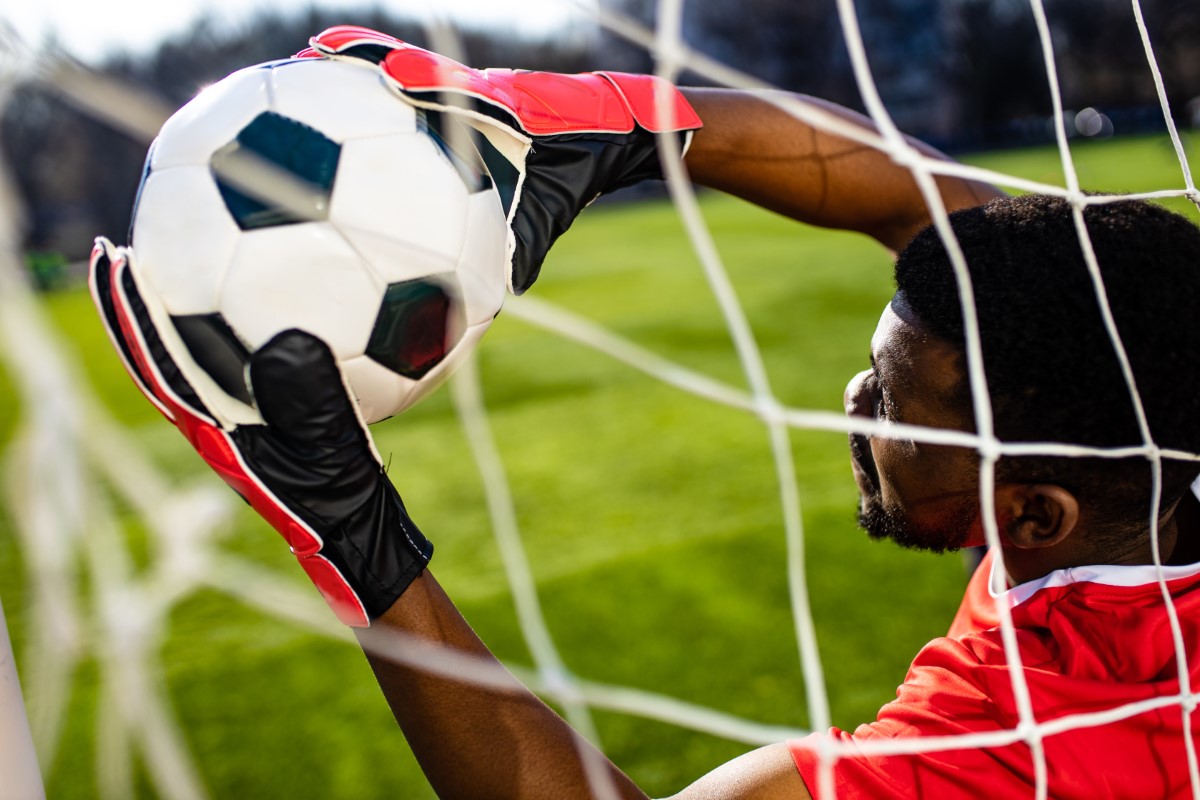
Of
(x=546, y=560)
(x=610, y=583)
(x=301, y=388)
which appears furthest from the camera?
(x=546, y=560)

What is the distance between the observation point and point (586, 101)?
1383 mm

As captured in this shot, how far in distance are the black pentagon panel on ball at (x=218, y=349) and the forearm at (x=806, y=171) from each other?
31.2 inches

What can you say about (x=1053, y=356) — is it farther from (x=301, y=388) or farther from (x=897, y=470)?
(x=301, y=388)

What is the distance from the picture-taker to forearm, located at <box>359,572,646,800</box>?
1142mm

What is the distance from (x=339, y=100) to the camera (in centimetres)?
119

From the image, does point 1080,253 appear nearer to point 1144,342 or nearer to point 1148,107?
point 1144,342

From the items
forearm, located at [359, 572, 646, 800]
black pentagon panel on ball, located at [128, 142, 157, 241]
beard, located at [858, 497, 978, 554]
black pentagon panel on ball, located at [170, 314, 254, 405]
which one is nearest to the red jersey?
beard, located at [858, 497, 978, 554]

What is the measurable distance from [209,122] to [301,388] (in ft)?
1.17

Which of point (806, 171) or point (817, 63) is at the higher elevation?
point (817, 63)

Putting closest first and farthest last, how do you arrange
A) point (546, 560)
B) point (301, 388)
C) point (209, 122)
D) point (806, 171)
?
1. point (301, 388)
2. point (209, 122)
3. point (806, 171)
4. point (546, 560)

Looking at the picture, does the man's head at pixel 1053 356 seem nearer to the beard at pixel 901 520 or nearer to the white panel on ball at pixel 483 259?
the beard at pixel 901 520

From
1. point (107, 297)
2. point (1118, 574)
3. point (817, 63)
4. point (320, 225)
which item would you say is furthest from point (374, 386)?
point (817, 63)

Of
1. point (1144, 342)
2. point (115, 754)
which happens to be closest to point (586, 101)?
point (1144, 342)

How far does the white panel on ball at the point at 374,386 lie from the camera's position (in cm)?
116
